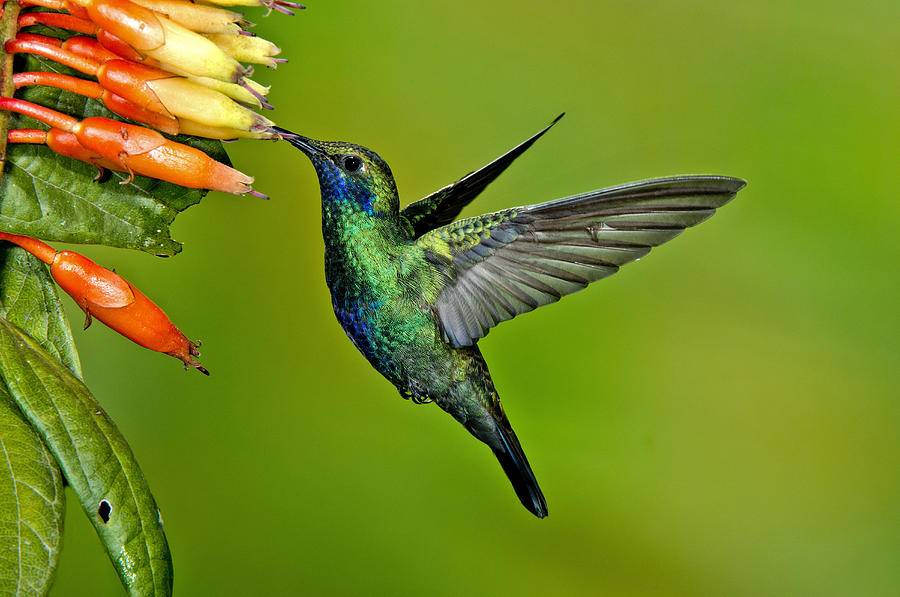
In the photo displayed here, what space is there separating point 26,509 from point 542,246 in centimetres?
77

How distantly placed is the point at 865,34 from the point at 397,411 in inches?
74.6

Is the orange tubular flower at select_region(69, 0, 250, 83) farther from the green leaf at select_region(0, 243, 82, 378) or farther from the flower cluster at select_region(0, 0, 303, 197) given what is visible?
the green leaf at select_region(0, 243, 82, 378)

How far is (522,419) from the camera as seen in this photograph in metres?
2.40

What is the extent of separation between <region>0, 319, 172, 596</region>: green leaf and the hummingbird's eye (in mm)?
459

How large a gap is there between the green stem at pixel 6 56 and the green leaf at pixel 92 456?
0.21m

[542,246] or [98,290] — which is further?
[542,246]

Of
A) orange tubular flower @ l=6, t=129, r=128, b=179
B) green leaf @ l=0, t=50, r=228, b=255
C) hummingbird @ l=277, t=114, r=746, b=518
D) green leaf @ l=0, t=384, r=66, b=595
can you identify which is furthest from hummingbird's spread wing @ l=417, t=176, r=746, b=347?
green leaf @ l=0, t=384, r=66, b=595

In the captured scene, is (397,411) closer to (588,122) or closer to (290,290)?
(290,290)

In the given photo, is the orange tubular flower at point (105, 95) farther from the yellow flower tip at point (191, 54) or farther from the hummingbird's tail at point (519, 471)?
the hummingbird's tail at point (519, 471)

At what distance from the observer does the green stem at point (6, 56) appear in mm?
876

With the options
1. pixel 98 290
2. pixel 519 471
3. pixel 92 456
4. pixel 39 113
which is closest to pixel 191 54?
pixel 39 113

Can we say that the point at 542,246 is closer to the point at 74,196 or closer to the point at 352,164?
the point at 352,164

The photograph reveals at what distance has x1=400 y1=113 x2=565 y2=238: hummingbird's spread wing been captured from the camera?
4.60 feet

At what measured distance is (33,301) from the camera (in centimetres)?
101
